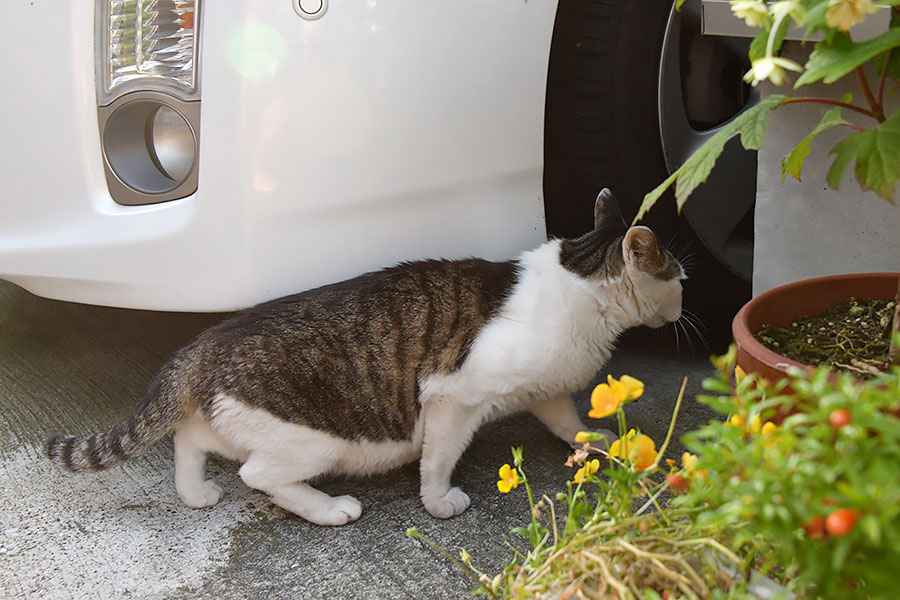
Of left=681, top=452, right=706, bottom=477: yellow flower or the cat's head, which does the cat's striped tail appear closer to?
the cat's head

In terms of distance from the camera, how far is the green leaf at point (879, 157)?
3.54 ft

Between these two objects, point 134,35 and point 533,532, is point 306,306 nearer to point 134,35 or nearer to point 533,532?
point 134,35

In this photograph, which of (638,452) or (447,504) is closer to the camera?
(638,452)

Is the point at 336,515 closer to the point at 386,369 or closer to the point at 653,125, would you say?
the point at 386,369

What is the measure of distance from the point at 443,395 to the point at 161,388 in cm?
65

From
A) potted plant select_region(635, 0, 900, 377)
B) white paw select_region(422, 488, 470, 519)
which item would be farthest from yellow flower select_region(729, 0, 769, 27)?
white paw select_region(422, 488, 470, 519)

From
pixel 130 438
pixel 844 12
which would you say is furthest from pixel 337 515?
pixel 844 12

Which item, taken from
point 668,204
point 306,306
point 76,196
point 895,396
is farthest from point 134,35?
point 895,396

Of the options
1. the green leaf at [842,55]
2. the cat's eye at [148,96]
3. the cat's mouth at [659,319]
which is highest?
the green leaf at [842,55]

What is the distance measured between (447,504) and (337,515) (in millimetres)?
252

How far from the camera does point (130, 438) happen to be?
1.90 m

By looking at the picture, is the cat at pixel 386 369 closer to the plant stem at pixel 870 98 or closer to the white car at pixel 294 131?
the white car at pixel 294 131

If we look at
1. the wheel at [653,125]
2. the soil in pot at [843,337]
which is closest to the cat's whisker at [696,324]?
the wheel at [653,125]

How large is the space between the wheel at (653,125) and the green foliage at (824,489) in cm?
138
